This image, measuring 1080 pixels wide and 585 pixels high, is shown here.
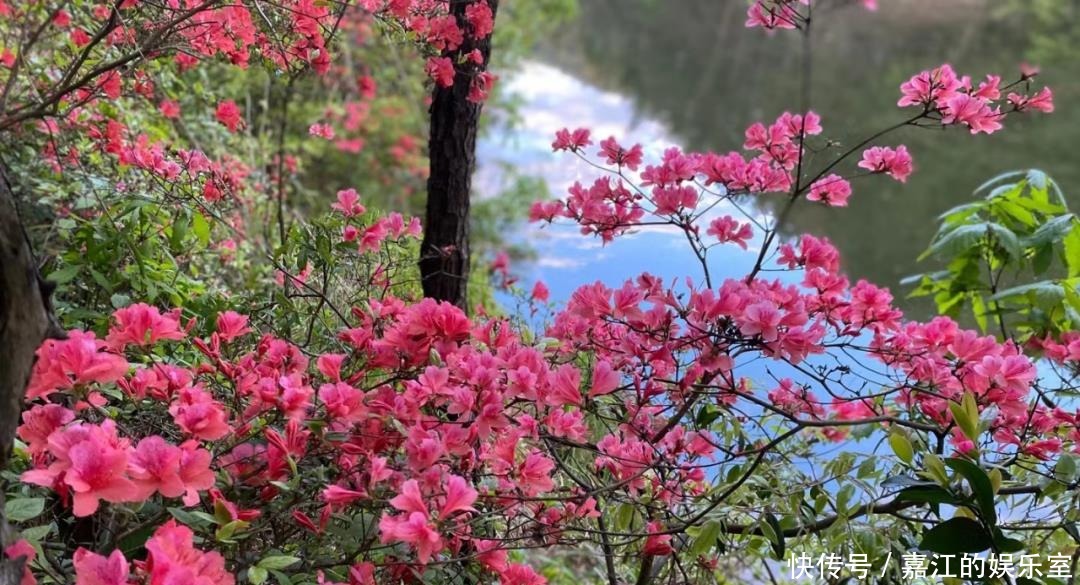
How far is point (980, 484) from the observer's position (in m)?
0.85

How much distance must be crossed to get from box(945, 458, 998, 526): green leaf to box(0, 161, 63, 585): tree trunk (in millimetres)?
863

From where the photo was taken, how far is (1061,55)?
5918 millimetres

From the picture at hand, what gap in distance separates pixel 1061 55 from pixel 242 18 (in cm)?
638

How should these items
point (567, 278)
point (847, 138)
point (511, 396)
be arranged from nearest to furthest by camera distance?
point (511, 396), point (847, 138), point (567, 278)

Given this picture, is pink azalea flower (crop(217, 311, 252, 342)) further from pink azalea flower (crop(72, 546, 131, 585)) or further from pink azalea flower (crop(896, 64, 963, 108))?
pink azalea flower (crop(896, 64, 963, 108))

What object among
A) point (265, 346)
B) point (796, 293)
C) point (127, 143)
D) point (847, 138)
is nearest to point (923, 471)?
point (796, 293)

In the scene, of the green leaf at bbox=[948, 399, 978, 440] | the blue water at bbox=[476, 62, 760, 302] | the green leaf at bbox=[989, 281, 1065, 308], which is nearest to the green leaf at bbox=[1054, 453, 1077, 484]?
the green leaf at bbox=[948, 399, 978, 440]

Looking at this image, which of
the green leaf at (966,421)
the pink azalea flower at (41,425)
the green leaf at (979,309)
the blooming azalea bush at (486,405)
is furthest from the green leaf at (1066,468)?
the pink azalea flower at (41,425)

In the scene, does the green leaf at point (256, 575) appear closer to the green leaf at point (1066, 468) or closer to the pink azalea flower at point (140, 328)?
the pink azalea flower at point (140, 328)

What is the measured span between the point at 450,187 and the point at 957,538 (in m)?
0.99

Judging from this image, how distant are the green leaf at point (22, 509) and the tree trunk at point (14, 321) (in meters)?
0.01

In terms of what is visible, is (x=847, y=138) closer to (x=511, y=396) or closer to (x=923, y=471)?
(x=923, y=471)

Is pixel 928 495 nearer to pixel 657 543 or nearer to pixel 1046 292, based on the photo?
pixel 657 543

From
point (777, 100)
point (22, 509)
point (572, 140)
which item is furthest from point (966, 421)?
point (777, 100)
